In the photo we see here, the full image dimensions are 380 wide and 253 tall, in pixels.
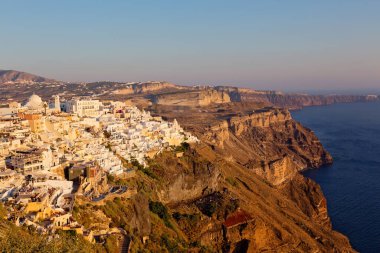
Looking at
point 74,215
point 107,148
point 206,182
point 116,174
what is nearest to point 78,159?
point 116,174

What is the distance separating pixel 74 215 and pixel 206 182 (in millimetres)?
21996

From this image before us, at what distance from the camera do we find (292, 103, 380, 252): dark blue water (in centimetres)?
5150

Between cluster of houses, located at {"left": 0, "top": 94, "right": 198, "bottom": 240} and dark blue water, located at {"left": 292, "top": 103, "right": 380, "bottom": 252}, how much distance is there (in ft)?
73.7

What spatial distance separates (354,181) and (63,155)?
183 ft

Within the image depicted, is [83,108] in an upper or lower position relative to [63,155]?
upper

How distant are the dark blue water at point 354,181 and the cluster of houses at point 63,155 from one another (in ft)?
73.7

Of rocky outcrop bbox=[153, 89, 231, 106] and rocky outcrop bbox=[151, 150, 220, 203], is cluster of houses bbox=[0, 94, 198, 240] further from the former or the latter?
rocky outcrop bbox=[153, 89, 231, 106]

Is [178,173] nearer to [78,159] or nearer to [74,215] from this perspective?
[78,159]

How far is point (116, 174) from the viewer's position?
1316 inches

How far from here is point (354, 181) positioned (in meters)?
73.8

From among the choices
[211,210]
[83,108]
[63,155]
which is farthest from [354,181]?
[63,155]

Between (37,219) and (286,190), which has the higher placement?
(37,219)

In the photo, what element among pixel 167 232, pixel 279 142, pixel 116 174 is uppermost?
pixel 116 174

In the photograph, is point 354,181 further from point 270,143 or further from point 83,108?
point 83,108
